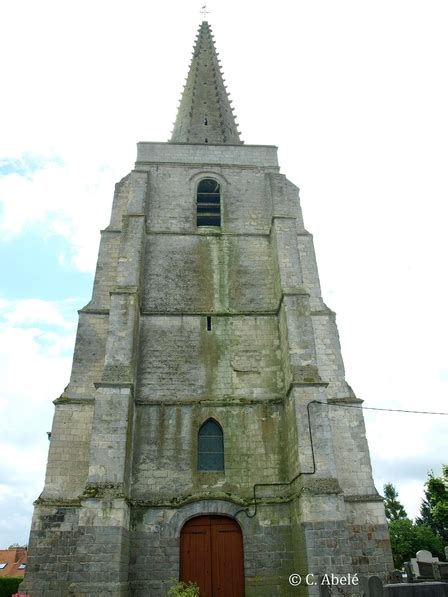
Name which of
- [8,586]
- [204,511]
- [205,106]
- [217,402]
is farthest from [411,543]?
[205,106]

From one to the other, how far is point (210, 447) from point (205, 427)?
499 millimetres

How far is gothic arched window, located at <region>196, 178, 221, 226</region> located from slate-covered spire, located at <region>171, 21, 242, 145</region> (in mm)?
4087

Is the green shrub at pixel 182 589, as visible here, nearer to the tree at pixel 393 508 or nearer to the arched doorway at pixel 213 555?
the arched doorway at pixel 213 555

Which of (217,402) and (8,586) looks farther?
(8,586)

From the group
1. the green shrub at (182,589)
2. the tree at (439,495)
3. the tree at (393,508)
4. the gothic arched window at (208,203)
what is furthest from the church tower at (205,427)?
the tree at (393,508)

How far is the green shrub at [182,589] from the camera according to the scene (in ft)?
29.0

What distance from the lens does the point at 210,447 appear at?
37.5 feet

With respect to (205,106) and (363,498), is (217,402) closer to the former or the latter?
(363,498)

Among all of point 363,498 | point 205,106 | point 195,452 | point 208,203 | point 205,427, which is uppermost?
point 205,106

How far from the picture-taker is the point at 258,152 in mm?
17578

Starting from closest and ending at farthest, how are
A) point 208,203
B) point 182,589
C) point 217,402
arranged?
point 182,589, point 217,402, point 208,203

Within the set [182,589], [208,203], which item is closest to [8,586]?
[182,589]

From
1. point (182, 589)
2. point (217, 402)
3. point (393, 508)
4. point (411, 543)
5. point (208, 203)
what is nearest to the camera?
point (182, 589)

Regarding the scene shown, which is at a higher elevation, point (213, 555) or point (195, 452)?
point (195, 452)
